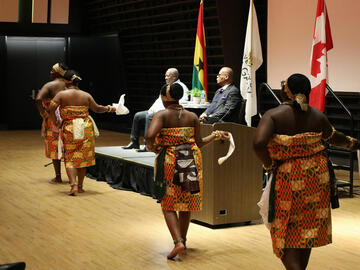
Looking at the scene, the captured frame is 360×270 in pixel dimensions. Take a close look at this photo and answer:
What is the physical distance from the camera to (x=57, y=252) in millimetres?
5078

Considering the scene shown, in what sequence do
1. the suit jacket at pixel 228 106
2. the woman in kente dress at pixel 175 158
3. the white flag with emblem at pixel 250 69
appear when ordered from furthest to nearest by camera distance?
the white flag with emblem at pixel 250 69 → the suit jacket at pixel 228 106 → the woman in kente dress at pixel 175 158

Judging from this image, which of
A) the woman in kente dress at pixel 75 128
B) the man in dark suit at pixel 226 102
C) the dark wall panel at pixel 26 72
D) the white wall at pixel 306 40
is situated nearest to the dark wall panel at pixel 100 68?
the dark wall panel at pixel 26 72

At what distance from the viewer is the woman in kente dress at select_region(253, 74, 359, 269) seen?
3.59 metres

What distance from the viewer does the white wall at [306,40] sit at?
29.6ft

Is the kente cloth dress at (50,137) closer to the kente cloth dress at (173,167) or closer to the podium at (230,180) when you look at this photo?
the podium at (230,180)

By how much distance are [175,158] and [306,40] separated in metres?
5.56

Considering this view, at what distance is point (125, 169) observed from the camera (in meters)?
8.15

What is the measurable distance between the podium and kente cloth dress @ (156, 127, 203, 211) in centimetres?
91

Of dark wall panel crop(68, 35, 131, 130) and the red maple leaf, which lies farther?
dark wall panel crop(68, 35, 131, 130)

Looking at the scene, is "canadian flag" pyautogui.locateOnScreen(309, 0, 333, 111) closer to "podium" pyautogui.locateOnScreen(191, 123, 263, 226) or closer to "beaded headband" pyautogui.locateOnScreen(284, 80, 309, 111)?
"podium" pyautogui.locateOnScreen(191, 123, 263, 226)

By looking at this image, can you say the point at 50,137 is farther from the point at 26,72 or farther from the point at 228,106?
the point at 26,72

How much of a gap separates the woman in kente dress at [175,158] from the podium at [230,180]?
36.8 inches

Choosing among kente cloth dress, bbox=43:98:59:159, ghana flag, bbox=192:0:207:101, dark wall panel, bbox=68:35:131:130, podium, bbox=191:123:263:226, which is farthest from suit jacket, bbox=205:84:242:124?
dark wall panel, bbox=68:35:131:130

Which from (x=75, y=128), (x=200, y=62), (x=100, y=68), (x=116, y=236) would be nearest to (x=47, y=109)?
(x=75, y=128)
